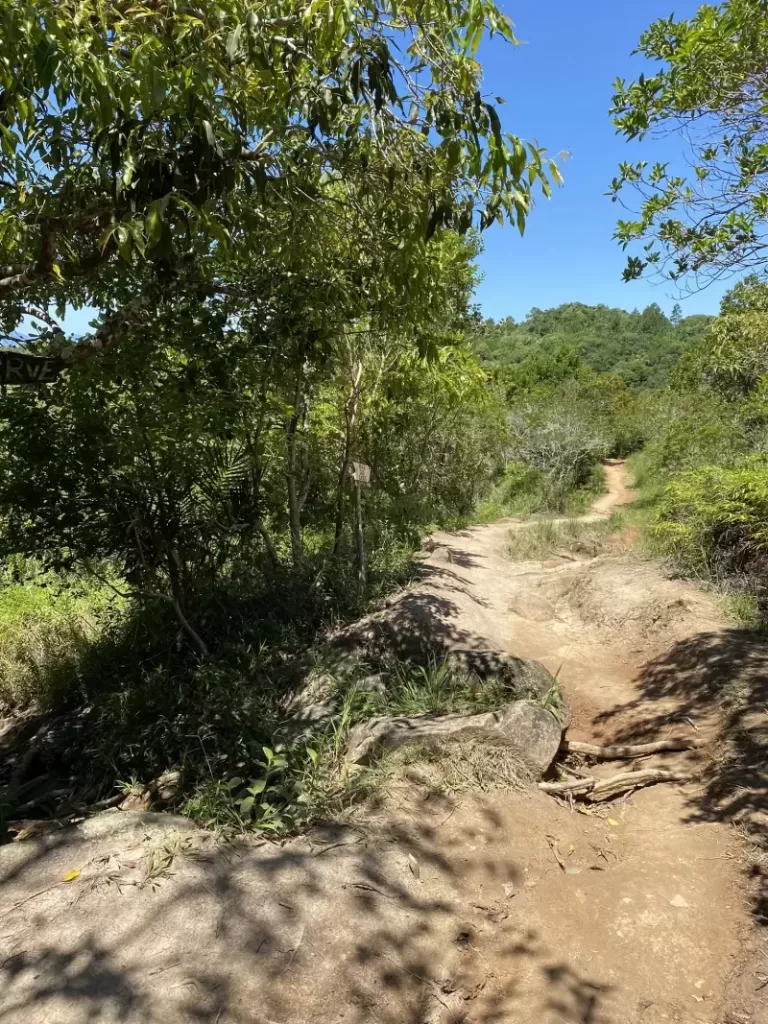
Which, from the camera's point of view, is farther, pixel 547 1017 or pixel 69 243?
pixel 69 243

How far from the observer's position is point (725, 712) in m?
4.57

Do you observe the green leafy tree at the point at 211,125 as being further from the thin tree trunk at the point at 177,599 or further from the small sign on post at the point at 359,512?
the small sign on post at the point at 359,512

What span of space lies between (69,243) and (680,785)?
15.4ft

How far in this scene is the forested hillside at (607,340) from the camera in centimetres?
6134

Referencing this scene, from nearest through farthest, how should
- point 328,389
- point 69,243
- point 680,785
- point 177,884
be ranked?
point 177,884 → point 69,243 → point 680,785 → point 328,389

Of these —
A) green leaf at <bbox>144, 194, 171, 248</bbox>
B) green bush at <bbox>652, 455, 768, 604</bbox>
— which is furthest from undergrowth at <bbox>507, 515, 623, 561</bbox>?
green leaf at <bbox>144, 194, 171, 248</bbox>

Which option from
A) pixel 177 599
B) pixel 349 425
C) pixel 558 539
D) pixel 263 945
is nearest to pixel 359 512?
pixel 349 425

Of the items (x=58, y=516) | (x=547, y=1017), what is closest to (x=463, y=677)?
(x=547, y=1017)

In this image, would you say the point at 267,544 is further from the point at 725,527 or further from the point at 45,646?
the point at 725,527

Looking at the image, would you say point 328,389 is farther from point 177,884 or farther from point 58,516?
point 177,884

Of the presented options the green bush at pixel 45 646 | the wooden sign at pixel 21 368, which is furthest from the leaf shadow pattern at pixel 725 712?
the green bush at pixel 45 646

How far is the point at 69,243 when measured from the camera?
11.8 ft

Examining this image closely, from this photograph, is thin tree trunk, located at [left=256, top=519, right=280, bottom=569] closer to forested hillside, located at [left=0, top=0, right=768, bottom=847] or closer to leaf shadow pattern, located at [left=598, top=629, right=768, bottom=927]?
forested hillside, located at [left=0, top=0, right=768, bottom=847]

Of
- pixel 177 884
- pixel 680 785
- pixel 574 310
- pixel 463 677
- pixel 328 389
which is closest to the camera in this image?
pixel 177 884
